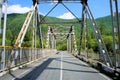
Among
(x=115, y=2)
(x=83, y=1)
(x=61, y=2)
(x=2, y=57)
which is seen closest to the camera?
(x=115, y=2)

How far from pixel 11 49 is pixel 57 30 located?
331 ft

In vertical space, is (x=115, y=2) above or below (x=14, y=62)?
above

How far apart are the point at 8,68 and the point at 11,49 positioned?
2.66m

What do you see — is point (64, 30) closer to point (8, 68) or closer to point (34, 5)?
point (34, 5)

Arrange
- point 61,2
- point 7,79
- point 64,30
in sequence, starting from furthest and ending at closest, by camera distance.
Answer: point 64,30, point 61,2, point 7,79

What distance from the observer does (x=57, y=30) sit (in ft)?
414

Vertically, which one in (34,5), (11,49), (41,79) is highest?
(34,5)

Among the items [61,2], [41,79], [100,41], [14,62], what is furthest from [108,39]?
[41,79]

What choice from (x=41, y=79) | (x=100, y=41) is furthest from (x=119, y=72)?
(x=100, y=41)

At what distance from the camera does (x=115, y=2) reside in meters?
20.2

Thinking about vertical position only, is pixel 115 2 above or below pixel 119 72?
above

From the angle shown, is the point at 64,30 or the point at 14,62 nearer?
the point at 14,62

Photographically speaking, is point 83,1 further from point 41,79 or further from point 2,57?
point 41,79

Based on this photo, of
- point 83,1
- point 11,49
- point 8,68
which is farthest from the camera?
point 83,1
